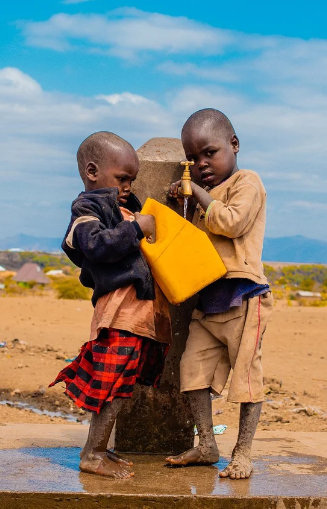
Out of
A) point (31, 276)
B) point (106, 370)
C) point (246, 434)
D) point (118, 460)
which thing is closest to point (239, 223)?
point (106, 370)

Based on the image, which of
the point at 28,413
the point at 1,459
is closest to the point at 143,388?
the point at 1,459

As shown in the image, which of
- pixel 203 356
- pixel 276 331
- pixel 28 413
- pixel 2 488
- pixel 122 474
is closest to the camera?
pixel 2 488

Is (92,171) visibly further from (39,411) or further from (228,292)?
(39,411)

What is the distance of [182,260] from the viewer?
140 inches

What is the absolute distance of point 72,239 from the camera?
11.6 ft

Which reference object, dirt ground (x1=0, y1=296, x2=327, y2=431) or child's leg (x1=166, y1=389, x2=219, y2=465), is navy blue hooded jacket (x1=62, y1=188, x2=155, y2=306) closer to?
child's leg (x1=166, y1=389, x2=219, y2=465)

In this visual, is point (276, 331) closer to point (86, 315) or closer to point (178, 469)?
point (86, 315)

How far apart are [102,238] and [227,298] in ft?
2.40

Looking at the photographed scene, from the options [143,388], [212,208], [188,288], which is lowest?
[143,388]

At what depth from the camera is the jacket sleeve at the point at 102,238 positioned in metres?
3.41

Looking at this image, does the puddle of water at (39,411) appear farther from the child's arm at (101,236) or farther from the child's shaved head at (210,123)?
the child's shaved head at (210,123)

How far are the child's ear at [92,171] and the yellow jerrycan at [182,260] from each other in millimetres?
420

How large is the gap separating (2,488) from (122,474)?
0.59 metres

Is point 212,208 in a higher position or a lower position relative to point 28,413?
higher
